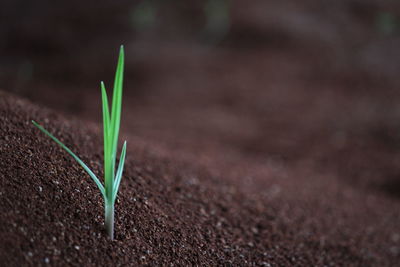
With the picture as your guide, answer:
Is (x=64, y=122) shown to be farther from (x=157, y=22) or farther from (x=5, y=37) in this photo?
(x=157, y=22)

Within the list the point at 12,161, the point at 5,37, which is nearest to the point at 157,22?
the point at 5,37

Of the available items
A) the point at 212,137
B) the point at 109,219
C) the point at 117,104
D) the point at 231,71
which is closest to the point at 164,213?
the point at 109,219

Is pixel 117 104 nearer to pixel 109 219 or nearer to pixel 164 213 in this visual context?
pixel 109 219

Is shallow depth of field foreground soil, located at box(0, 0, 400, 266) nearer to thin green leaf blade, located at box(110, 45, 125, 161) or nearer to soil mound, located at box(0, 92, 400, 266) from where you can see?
soil mound, located at box(0, 92, 400, 266)

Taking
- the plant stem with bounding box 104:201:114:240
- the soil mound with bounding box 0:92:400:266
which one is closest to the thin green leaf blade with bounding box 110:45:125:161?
the plant stem with bounding box 104:201:114:240

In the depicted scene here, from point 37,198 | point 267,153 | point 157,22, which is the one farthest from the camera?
point 157,22

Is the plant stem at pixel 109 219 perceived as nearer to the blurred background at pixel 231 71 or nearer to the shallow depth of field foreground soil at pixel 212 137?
the shallow depth of field foreground soil at pixel 212 137

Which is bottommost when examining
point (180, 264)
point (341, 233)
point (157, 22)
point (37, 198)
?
point (341, 233)

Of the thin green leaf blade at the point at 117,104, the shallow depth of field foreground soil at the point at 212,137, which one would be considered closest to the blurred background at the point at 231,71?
the shallow depth of field foreground soil at the point at 212,137
